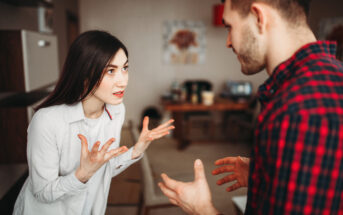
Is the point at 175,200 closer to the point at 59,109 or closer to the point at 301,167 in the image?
the point at 301,167

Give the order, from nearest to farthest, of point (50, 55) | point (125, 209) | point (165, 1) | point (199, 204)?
Answer: point (199, 204), point (50, 55), point (125, 209), point (165, 1)

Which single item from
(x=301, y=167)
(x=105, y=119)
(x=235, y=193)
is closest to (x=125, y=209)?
(x=235, y=193)

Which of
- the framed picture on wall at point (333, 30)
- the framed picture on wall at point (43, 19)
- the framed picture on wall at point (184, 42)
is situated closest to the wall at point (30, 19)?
the framed picture on wall at point (43, 19)

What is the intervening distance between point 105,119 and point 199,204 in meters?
0.51

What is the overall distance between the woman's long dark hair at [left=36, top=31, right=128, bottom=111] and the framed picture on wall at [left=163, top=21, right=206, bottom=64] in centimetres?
386

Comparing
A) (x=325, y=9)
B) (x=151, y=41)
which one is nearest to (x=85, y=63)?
(x=151, y=41)

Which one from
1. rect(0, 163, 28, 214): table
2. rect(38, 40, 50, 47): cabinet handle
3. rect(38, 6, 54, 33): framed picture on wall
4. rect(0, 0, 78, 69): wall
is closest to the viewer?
rect(0, 163, 28, 214): table

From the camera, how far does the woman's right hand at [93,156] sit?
0.73m

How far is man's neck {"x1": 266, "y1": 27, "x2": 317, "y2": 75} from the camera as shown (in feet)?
1.98

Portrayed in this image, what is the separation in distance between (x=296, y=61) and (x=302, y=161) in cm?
23

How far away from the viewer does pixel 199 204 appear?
27.6 inches

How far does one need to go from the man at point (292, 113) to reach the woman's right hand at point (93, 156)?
15.4 inches

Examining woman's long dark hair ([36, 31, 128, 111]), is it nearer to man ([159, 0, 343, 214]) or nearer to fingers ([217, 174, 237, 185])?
man ([159, 0, 343, 214])

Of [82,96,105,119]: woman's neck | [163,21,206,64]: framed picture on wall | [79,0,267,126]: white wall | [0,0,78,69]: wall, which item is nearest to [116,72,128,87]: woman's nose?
[82,96,105,119]: woman's neck
